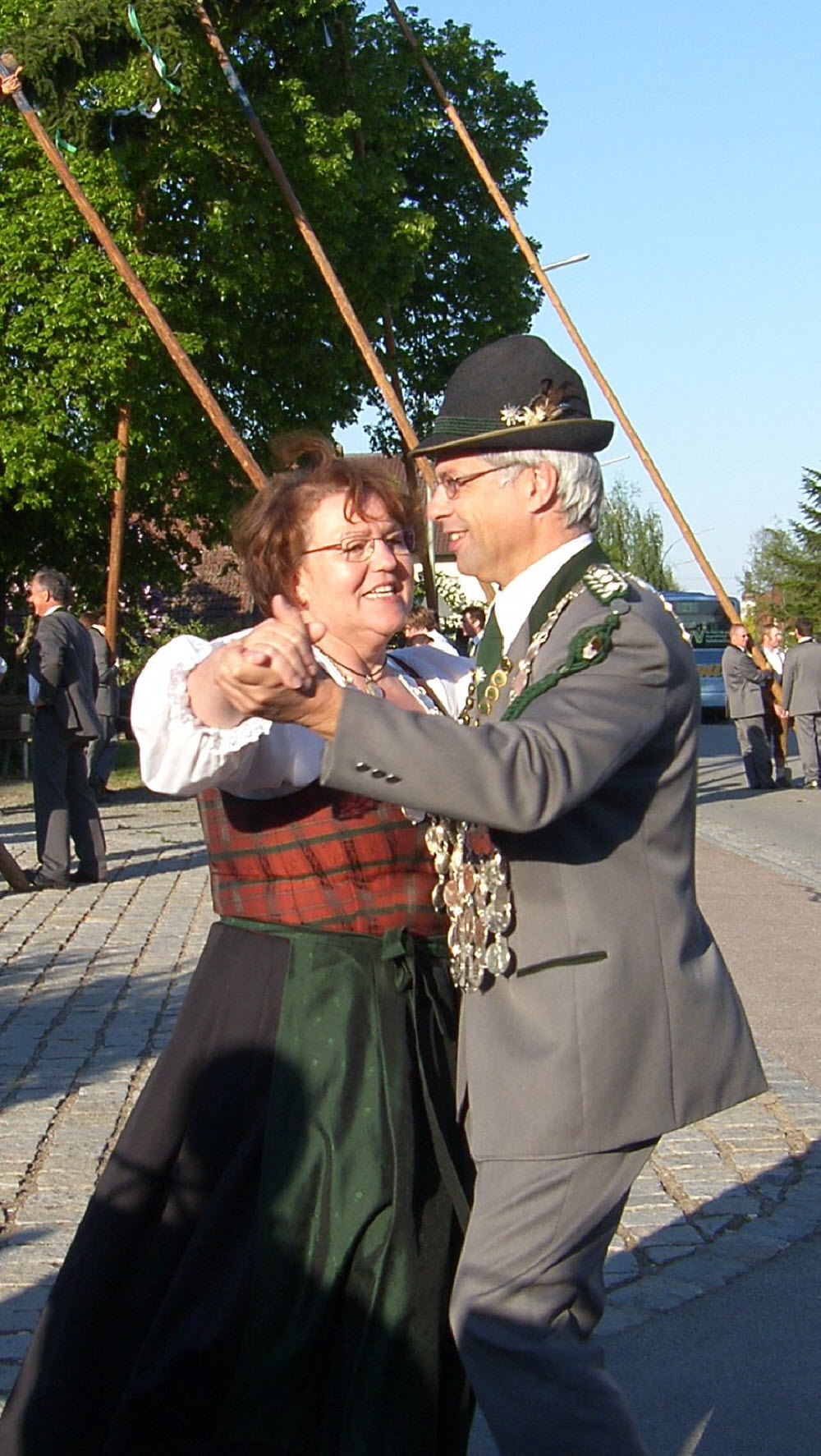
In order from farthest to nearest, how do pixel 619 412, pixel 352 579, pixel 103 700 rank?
pixel 619 412, pixel 103 700, pixel 352 579

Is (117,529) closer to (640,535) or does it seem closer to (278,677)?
(278,677)

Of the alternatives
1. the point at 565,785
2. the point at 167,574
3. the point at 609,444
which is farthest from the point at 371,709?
the point at 167,574

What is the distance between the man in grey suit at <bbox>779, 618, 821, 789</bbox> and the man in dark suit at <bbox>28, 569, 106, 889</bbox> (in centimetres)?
1095

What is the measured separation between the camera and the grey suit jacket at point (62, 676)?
488 inches

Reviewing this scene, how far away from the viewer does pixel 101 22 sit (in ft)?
45.4

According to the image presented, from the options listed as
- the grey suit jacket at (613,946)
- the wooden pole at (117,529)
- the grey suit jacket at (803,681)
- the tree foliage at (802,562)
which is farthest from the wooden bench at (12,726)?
the tree foliage at (802,562)

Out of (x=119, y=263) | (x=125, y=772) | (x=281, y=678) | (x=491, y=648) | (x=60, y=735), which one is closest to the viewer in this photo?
(x=281, y=678)

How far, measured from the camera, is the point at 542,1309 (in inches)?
101

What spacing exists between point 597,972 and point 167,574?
3210 centimetres

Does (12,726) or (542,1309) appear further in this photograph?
(12,726)

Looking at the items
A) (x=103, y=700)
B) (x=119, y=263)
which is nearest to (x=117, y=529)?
(x=103, y=700)

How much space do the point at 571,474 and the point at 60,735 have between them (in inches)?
399

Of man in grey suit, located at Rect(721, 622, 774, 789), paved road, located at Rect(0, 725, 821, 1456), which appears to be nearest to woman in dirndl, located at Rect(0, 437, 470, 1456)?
paved road, located at Rect(0, 725, 821, 1456)

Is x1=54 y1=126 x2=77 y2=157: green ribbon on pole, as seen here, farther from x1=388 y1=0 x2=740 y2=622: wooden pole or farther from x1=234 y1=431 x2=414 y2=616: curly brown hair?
x1=234 y1=431 x2=414 y2=616: curly brown hair
